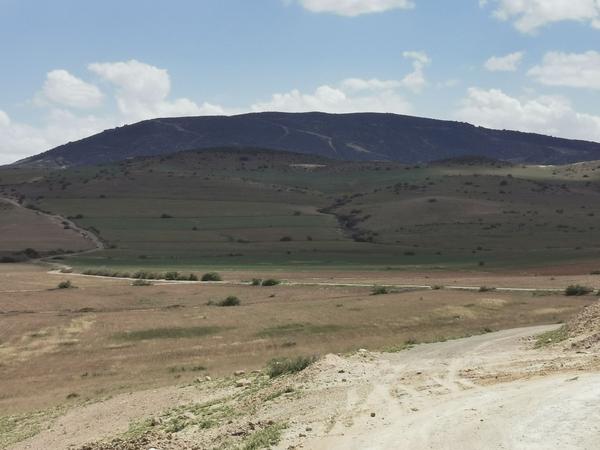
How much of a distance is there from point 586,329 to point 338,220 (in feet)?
386

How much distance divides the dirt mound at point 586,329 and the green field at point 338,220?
58.6m

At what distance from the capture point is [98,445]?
72.6 feet

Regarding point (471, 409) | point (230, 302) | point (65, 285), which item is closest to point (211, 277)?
point (65, 285)

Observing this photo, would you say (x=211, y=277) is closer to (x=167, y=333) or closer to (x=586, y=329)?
(x=167, y=333)

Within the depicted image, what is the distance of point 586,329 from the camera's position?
2991cm

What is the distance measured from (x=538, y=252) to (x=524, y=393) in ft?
281

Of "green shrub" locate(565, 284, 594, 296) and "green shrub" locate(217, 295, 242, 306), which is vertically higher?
"green shrub" locate(565, 284, 594, 296)

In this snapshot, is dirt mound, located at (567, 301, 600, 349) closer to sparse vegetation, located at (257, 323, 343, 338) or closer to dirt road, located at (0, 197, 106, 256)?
sparse vegetation, located at (257, 323, 343, 338)

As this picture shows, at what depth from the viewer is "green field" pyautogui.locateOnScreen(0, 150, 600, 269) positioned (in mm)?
102125

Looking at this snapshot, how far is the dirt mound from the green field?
5856cm

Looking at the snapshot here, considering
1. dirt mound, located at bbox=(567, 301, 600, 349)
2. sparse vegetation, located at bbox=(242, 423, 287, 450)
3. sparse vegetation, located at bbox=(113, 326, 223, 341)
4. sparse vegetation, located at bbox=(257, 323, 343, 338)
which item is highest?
dirt mound, located at bbox=(567, 301, 600, 349)

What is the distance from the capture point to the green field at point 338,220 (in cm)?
10212

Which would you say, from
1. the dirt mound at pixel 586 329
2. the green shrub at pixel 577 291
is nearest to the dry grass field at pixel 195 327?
the green shrub at pixel 577 291

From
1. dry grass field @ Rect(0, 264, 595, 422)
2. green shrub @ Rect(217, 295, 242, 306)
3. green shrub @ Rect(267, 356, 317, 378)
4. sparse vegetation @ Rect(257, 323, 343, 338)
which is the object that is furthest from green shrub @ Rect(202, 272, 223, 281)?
green shrub @ Rect(267, 356, 317, 378)
